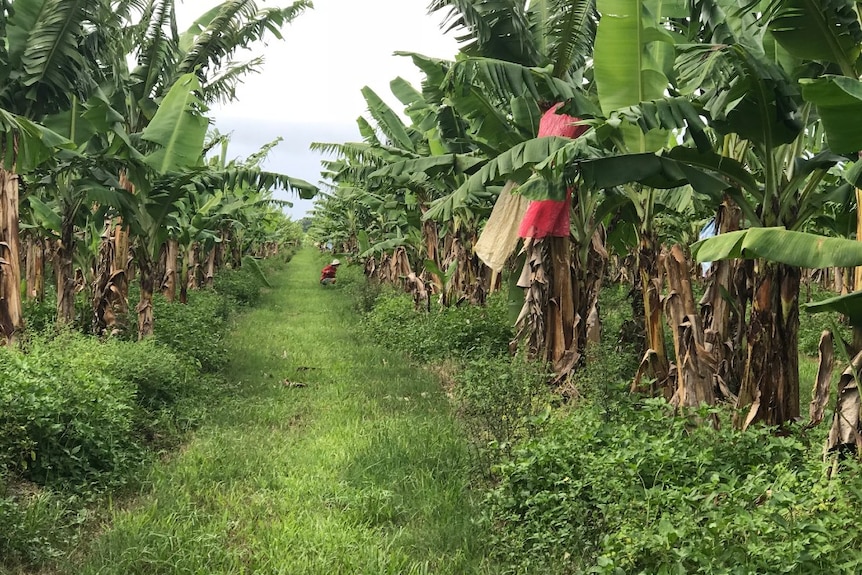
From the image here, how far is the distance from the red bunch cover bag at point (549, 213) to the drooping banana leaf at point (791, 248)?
268cm

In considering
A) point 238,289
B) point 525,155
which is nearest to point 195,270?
point 238,289

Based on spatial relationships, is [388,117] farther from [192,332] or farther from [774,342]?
[774,342]

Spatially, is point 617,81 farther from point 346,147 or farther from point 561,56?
point 346,147

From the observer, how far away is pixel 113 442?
5051mm

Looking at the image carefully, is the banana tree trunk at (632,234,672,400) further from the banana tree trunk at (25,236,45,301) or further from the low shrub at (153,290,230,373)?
the banana tree trunk at (25,236,45,301)

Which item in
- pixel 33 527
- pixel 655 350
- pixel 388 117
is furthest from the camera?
pixel 388 117

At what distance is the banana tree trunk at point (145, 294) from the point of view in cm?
823

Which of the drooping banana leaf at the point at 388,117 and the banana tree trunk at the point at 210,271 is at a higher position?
the drooping banana leaf at the point at 388,117

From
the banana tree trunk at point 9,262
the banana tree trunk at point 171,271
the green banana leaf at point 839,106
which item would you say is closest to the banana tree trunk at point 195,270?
the banana tree trunk at point 171,271

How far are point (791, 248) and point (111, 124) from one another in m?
6.58

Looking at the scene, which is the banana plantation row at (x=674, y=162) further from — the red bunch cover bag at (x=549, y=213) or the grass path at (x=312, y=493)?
the grass path at (x=312, y=493)

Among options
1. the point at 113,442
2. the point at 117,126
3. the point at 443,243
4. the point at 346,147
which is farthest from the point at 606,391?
the point at 443,243

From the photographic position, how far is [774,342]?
4.20 meters

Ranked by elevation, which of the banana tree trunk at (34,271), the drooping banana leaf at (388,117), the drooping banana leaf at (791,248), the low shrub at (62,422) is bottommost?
the low shrub at (62,422)
